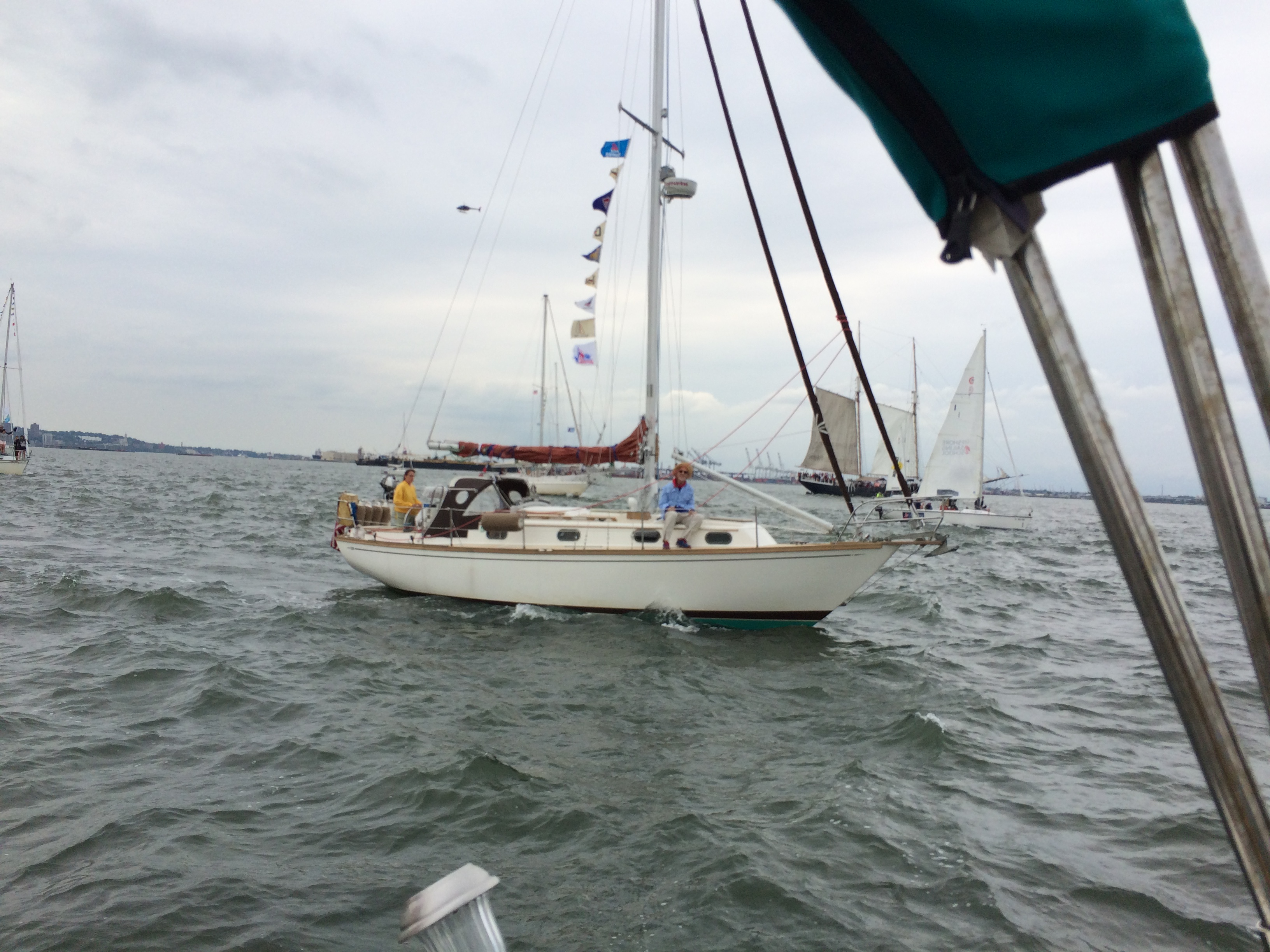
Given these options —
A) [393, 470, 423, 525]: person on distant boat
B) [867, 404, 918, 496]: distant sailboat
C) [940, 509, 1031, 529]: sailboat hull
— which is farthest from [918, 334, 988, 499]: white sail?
[393, 470, 423, 525]: person on distant boat

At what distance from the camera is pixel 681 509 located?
12062 mm

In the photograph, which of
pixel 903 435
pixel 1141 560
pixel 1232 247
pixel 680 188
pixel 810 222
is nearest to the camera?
pixel 1232 247

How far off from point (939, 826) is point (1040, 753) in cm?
233

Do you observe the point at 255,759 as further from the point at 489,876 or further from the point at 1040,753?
the point at 1040,753

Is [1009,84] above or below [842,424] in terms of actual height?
below

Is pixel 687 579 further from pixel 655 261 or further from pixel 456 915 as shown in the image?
pixel 456 915

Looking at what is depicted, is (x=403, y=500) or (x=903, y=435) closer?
(x=403, y=500)

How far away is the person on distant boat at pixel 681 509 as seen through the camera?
11727 millimetres

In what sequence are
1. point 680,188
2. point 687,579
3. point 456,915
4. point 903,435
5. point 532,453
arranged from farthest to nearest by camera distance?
point 903,435, point 532,453, point 680,188, point 687,579, point 456,915

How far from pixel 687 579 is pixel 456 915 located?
9.37 m

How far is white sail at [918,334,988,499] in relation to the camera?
41750mm

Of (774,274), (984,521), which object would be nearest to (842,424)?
(984,521)

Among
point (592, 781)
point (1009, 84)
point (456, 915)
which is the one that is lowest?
point (592, 781)

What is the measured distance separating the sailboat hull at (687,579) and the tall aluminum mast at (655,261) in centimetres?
183
